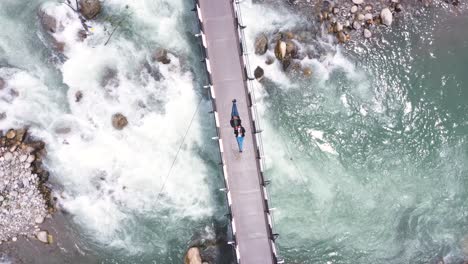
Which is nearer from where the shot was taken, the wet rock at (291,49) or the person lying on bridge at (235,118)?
the person lying on bridge at (235,118)

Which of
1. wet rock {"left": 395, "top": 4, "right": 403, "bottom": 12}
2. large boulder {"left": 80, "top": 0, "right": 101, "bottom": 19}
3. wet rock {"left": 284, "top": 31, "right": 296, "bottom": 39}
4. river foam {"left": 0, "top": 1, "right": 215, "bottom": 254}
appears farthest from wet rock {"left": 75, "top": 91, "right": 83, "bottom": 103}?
wet rock {"left": 395, "top": 4, "right": 403, "bottom": 12}

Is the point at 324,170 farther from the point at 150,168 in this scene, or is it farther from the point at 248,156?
the point at 150,168

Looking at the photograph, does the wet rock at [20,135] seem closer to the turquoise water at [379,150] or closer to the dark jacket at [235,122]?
the dark jacket at [235,122]

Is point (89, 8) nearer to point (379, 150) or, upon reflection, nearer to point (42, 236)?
point (42, 236)

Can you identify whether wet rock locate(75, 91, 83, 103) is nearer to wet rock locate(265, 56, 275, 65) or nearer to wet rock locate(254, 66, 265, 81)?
wet rock locate(254, 66, 265, 81)

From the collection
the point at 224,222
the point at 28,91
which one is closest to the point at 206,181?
the point at 224,222

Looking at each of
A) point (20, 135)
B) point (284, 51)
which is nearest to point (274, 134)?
point (284, 51)

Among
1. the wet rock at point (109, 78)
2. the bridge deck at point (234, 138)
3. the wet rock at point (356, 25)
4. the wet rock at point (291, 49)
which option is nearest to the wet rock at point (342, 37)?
the wet rock at point (356, 25)
